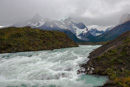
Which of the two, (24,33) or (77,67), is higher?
(24,33)

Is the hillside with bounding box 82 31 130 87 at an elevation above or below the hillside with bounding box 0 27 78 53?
below

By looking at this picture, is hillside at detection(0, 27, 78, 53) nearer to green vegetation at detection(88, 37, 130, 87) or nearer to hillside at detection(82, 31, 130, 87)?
hillside at detection(82, 31, 130, 87)

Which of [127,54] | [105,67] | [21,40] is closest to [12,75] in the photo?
[105,67]

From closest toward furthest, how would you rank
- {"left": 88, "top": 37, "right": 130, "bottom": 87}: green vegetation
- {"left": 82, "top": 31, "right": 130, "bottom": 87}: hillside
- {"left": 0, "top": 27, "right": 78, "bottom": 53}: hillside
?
{"left": 88, "top": 37, "right": 130, "bottom": 87}: green vegetation → {"left": 82, "top": 31, "right": 130, "bottom": 87}: hillside → {"left": 0, "top": 27, "right": 78, "bottom": 53}: hillside

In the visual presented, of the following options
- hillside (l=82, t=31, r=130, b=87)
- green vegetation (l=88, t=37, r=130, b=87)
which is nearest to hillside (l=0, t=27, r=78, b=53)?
hillside (l=82, t=31, r=130, b=87)

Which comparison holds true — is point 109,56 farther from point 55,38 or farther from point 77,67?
point 55,38

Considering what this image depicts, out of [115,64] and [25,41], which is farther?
[25,41]

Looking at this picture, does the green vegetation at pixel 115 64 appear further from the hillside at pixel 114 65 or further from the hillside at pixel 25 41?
the hillside at pixel 25 41

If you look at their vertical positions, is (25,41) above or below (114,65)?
above

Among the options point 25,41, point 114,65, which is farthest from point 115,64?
point 25,41

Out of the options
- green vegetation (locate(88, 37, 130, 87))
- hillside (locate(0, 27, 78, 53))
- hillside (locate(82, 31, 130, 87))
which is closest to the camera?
green vegetation (locate(88, 37, 130, 87))

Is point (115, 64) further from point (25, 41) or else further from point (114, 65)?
point (25, 41)

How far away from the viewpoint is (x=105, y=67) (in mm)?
19391

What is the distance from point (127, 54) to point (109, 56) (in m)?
3.07
